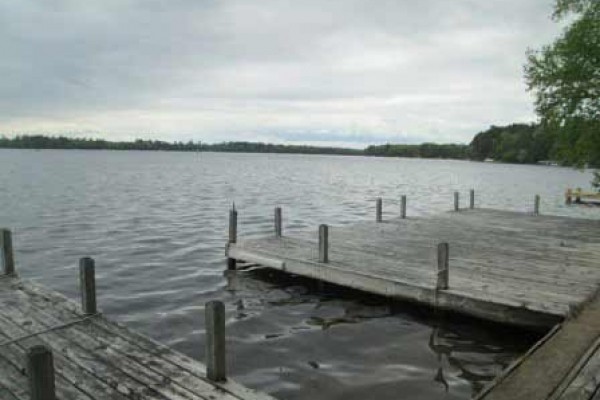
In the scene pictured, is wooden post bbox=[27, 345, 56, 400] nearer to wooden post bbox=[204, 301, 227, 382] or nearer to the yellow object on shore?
wooden post bbox=[204, 301, 227, 382]

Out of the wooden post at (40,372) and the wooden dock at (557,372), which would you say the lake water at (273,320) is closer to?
the wooden dock at (557,372)

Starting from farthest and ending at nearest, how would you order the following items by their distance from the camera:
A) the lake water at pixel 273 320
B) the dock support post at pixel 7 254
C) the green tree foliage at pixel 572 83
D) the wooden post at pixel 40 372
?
the green tree foliage at pixel 572 83 → the dock support post at pixel 7 254 → the lake water at pixel 273 320 → the wooden post at pixel 40 372

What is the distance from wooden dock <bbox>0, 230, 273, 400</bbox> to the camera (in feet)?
15.9

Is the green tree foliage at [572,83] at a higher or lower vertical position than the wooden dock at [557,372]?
higher

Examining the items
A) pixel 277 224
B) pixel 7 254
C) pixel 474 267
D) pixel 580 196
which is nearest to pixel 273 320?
pixel 474 267

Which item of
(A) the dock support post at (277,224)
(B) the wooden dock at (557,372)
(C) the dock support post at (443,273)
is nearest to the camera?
(B) the wooden dock at (557,372)

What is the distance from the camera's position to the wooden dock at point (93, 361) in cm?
484


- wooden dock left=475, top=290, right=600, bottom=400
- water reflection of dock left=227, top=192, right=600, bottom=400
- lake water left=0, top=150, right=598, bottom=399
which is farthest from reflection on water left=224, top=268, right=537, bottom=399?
wooden dock left=475, top=290, right=600, bottom=400

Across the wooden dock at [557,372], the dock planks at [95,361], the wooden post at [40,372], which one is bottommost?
the dock planks at [95,361]

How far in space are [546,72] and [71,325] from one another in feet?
61.0

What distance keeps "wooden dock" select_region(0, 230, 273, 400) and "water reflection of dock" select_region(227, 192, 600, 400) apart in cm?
295

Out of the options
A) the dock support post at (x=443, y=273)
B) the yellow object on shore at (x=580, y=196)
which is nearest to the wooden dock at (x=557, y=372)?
the dock support post at (x=443, y=273)

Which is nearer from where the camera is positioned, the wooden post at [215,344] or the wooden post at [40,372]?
the wooden post at [40,372]

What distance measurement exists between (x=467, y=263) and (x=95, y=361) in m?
7.84
